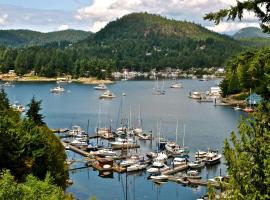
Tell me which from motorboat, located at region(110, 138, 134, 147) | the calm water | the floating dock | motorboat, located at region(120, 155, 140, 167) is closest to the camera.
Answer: the calm water

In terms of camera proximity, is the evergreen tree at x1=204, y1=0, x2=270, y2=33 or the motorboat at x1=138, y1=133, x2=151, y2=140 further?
the motorboat at x1=138, y1=133, x2=151, y2=140

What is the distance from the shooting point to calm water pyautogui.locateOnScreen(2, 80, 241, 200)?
3625 centimetres

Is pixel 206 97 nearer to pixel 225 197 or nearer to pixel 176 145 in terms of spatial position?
pixel 176 145

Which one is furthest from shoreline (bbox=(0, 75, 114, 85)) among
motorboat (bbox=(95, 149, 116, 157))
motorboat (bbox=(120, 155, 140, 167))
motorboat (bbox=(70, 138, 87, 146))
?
motorboat (bbox=(120, 155, 140, 167))

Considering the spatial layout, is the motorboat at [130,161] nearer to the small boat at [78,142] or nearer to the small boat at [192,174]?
the small boat at [192,174]

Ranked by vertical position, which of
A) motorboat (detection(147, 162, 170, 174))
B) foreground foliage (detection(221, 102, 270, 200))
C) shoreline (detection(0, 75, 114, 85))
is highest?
foreground foliage (detection(221, 102, 270, 200))

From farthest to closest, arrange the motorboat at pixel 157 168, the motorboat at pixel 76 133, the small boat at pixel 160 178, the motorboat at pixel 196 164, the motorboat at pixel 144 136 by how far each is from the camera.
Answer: the motorboat at pixel 76 133 < the motorboat at pixel 144 136 < the motorboat at pixel 196 164 < the motorboat at pixel 157 168 < the small boat at pixel 160 178

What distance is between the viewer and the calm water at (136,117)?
36250 millimetres

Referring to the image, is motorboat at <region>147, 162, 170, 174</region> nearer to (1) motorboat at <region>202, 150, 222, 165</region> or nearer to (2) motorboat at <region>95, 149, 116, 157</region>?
(1) motorboat at <region>202, 150, 222, 165</region>

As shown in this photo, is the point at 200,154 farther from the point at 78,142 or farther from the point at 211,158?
the point at 78,142

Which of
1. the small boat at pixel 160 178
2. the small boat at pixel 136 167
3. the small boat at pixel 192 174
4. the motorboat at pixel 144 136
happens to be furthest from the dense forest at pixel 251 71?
the motorboat at pixel 144 136

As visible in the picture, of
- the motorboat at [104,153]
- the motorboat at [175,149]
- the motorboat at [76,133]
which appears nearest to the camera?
the motorboat at [104,153]

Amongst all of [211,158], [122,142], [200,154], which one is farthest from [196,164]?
[122,142]

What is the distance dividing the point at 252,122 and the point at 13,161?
19.4 m
